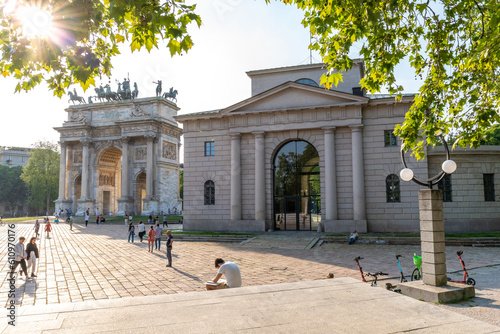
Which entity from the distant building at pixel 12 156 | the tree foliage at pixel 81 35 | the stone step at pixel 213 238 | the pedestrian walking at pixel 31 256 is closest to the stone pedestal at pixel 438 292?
the tree foliage at pixel 81 35

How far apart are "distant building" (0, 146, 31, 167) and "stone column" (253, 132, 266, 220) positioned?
112 m

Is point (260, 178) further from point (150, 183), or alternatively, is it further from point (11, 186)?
point (11, 186)

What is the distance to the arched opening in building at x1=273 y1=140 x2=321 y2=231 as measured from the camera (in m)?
28.8

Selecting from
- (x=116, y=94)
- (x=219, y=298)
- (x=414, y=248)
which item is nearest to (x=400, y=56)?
(x=219, y=298)

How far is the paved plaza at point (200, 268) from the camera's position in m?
10.3

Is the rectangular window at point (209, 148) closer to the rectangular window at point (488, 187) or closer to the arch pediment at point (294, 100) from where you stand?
the arch pediment at point (294, 100)

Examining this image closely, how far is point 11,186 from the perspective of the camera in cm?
9231

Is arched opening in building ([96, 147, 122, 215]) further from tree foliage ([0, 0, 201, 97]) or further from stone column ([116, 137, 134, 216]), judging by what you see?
tree foliage ([0, 0, 201, 97])

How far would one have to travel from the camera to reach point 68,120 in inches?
2510

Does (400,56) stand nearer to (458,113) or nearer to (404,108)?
(458,113)

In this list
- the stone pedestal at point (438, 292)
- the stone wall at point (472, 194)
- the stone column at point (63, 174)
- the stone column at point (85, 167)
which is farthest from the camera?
the stone column at point (63, 174)

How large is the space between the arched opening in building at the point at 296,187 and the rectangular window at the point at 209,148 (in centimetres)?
541

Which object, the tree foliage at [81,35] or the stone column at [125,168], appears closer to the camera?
the tree foliage at [81,35]

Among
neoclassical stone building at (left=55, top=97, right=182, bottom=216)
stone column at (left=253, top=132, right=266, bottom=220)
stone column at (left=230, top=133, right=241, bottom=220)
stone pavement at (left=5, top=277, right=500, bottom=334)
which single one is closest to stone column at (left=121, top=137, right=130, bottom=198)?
neoclassical stone building at (left=55, top=97, right=182, bottom=216)
